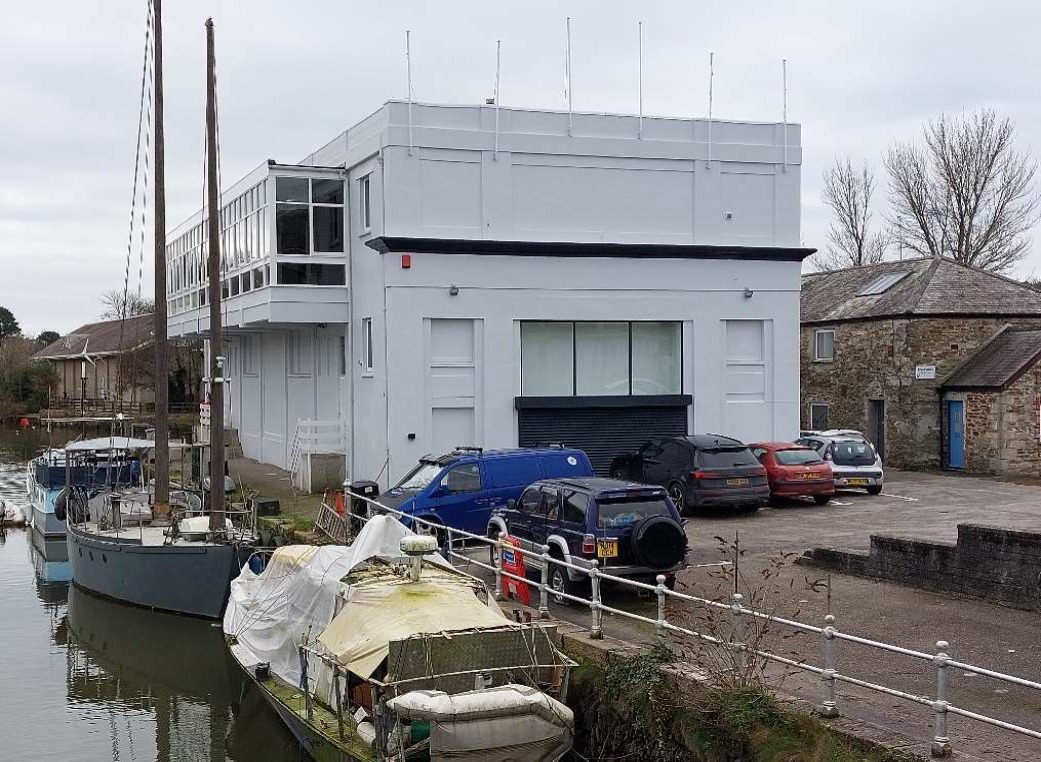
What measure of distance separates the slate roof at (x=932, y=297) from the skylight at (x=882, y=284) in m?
0.14

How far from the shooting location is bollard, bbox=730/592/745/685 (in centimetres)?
1074

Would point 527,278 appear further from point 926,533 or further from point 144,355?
point 144,355

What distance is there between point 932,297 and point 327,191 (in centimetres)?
1778

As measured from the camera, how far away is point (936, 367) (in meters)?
34.0

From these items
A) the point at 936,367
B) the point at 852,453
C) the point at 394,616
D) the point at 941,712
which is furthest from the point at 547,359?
the point at 941,712

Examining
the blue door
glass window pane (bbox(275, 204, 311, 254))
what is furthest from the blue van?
the blue door

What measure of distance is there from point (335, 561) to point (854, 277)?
30.1 metres

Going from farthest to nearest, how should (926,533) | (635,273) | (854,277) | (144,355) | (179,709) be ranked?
(144,355)
(854,277)
(635,273)
(926,533)
(179,709)

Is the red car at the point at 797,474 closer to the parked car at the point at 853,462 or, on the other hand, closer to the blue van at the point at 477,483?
the parked car at the point at 853,462

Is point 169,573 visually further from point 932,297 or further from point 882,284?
point 882,284

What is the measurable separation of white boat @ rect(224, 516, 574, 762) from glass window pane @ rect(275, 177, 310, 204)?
15242 millimetres

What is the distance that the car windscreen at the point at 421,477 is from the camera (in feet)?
72.4

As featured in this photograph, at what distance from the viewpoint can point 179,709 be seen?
1780 centimetres

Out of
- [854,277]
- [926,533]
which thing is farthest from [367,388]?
[854,277]
